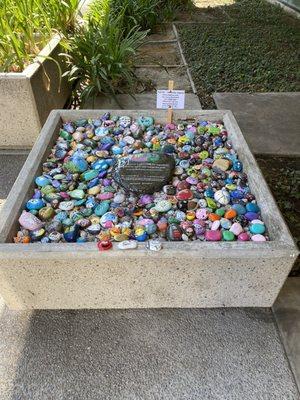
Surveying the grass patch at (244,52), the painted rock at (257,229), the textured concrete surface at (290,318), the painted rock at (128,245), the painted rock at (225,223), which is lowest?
the grass patch at (244,52)

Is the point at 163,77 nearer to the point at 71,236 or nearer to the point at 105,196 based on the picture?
the point at 105,196

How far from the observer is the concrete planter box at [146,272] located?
4.06ft

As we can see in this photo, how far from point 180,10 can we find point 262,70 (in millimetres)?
3092

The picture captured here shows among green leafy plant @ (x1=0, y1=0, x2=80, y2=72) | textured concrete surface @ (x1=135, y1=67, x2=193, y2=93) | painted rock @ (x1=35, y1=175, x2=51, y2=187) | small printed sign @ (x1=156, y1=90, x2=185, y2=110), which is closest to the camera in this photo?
painted rock @ (x1=35, y1=175, x2=51, y2=187)

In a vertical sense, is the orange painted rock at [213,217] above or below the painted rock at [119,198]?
above

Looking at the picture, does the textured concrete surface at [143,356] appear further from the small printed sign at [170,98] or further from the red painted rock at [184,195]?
the small printed sign at [170,98]

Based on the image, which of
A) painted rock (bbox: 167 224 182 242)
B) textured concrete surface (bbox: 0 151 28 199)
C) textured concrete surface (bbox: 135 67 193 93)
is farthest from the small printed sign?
textured concrete surface (bbox: 135 67 193 93)

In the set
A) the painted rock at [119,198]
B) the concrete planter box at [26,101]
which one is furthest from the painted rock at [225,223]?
the concrete planter box at [26,101]

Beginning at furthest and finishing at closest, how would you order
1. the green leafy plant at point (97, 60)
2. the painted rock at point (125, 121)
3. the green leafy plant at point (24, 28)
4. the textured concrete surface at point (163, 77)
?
the textured concrete surface at point (163, 77) < the green leafy plant at point (97, 60) < the green leafy plant at point (24, 28) < the painted rock at point (125, 121)

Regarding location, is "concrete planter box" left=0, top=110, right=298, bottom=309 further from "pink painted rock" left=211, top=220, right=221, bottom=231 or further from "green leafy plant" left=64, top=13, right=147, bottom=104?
"green leafy plant" left=64, top=13, right=147, bottom=104

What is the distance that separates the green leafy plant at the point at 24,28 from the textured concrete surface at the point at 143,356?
1.80m

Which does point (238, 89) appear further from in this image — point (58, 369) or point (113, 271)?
point (58, 369)

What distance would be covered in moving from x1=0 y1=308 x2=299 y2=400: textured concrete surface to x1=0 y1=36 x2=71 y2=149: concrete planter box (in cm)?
139

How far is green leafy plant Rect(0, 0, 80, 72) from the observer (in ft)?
7.97
